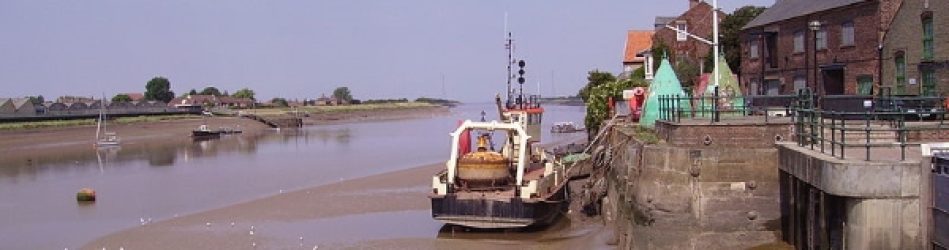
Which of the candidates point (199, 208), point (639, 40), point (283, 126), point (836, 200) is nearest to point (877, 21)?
point (836, 200)

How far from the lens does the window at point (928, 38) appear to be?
28812 millimetres

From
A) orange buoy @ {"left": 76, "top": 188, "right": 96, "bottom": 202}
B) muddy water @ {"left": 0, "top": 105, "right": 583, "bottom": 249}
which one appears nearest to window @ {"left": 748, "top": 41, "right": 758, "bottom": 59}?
muddy water @ {"left": 0, "top": 105, "right": 583, "bottom": 249}

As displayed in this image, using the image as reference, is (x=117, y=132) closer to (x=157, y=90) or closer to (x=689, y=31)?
(x=689, y=31)

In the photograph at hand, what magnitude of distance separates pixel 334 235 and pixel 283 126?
99660mm

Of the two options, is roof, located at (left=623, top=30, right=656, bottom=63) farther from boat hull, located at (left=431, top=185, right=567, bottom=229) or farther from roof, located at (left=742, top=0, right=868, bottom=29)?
boat hull, located at (left=431, top=185, right=567, bottom=229)

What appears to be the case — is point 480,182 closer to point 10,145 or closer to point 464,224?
point 464,224

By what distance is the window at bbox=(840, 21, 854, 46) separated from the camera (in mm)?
32431

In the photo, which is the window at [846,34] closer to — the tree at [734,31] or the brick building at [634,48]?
the tree at [734,31]

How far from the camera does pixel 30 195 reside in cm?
4006

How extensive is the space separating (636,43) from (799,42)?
118 feet

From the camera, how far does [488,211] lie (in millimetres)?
23703

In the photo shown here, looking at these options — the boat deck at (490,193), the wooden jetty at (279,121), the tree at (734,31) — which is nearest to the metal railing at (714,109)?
the boat deck at (490,193)

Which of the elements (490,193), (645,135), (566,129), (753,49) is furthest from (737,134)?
(566,129)

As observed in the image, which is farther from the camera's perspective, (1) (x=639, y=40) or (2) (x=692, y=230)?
(1) (x=639, y=40)
